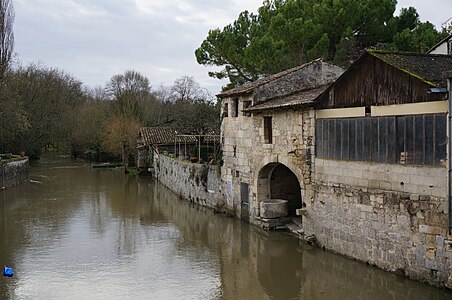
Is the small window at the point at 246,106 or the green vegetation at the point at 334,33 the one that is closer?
the small window at the point at 246,106

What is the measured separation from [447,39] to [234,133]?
9218 millimetres

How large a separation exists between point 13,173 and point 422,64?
2443 cm

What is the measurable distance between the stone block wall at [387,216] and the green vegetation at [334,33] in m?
10.9

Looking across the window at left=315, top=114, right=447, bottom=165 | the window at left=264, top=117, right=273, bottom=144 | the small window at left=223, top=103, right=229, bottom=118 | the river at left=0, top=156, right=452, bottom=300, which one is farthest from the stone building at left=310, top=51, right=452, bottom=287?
the small window at left=223, top=103, right=229, bottom=118

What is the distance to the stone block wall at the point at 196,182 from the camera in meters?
20.2

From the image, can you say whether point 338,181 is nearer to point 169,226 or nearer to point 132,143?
point 169,226

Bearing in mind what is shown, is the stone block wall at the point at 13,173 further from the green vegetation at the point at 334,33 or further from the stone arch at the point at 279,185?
the stone arch at the point at 279,185

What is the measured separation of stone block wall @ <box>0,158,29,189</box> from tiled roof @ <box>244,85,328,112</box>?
16.7 m

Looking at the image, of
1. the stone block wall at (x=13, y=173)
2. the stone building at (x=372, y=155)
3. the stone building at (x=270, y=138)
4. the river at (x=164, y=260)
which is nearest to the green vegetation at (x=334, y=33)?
the stone building at (x=270, y=138)

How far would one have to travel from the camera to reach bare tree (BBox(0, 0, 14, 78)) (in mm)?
32281

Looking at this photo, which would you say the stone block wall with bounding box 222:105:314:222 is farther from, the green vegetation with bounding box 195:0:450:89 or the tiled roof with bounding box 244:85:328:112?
the green vegetation with bounding box 195:0:450:89

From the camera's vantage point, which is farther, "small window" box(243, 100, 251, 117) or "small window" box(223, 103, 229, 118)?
"small window" box(223, 103, 229, 118)

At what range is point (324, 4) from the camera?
74.7 ft

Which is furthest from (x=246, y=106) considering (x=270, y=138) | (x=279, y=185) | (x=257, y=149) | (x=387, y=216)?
(x=387, y=216)
